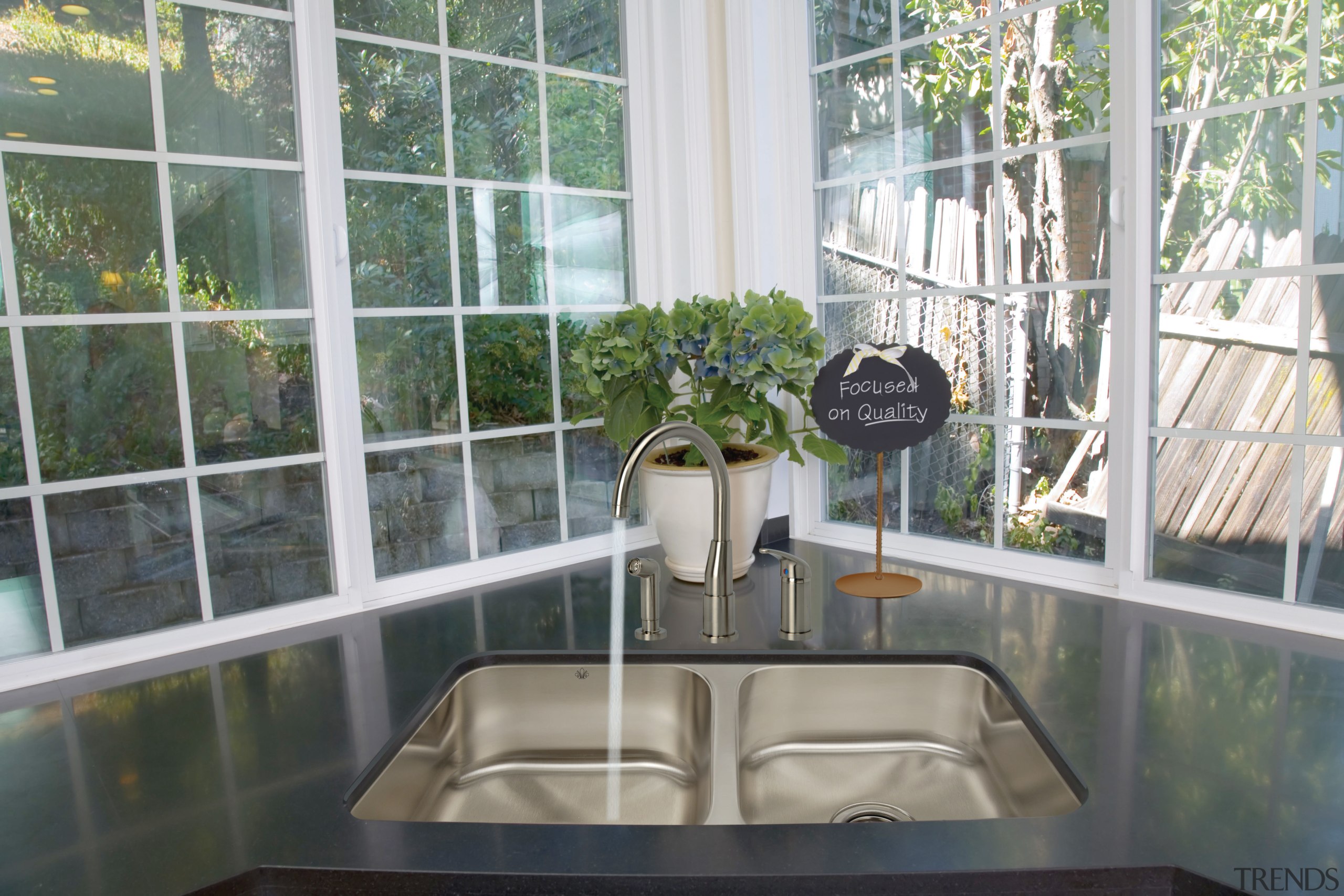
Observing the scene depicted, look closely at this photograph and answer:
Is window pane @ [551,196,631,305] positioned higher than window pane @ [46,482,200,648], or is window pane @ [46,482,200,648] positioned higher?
window pane @ [551,196,631,305]

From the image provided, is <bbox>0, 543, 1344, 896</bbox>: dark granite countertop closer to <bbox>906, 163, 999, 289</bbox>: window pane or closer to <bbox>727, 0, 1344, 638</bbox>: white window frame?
<bbox>727, 0, 1344, 638</bbox>: white window frame

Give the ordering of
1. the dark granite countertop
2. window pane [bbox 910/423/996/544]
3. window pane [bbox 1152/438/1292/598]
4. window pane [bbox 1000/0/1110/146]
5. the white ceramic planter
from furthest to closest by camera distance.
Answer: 1. window pane [bbox 910/423/996/544]
2. the white ceramic planter
3. window pane [bbox 1000/0/1110/146]
4. window pane [bbox 1152/438/1292/598]
5. the dark granite countertop

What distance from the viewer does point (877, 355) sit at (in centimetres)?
167

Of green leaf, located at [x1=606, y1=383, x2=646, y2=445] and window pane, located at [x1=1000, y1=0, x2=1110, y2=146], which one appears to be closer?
window pane, located at [x1=1000, y1=0, x2=1110, y2=146]

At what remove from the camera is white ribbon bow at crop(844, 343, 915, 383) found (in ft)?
5.48

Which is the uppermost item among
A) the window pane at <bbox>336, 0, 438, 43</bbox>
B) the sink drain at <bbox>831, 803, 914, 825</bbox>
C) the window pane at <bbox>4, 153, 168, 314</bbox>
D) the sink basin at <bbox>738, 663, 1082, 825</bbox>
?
the window pane at <bbox>336, 0, 438, 43</bbox>

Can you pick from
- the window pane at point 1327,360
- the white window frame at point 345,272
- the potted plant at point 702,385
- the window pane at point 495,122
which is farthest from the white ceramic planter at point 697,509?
the window pane at point 1327,360

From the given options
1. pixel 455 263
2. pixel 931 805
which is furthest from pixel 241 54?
pixel 931 805

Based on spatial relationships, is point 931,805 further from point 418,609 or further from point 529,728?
point 418,609

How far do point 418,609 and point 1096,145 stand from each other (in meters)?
1.48

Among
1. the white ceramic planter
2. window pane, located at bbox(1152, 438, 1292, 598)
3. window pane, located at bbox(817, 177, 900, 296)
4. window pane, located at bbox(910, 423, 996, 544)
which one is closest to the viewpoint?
window pane, located at bbox(1152, 438, 1292, 598)

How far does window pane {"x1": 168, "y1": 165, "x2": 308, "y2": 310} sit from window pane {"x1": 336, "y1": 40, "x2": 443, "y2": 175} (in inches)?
6.1

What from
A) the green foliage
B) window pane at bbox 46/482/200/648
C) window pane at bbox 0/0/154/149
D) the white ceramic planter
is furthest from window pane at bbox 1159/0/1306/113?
window pane at bbox 46/482/200/648

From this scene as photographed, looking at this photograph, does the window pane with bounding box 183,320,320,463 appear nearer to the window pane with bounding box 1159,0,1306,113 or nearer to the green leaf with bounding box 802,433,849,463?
the green leaf with bounding box 802,433,849,463
